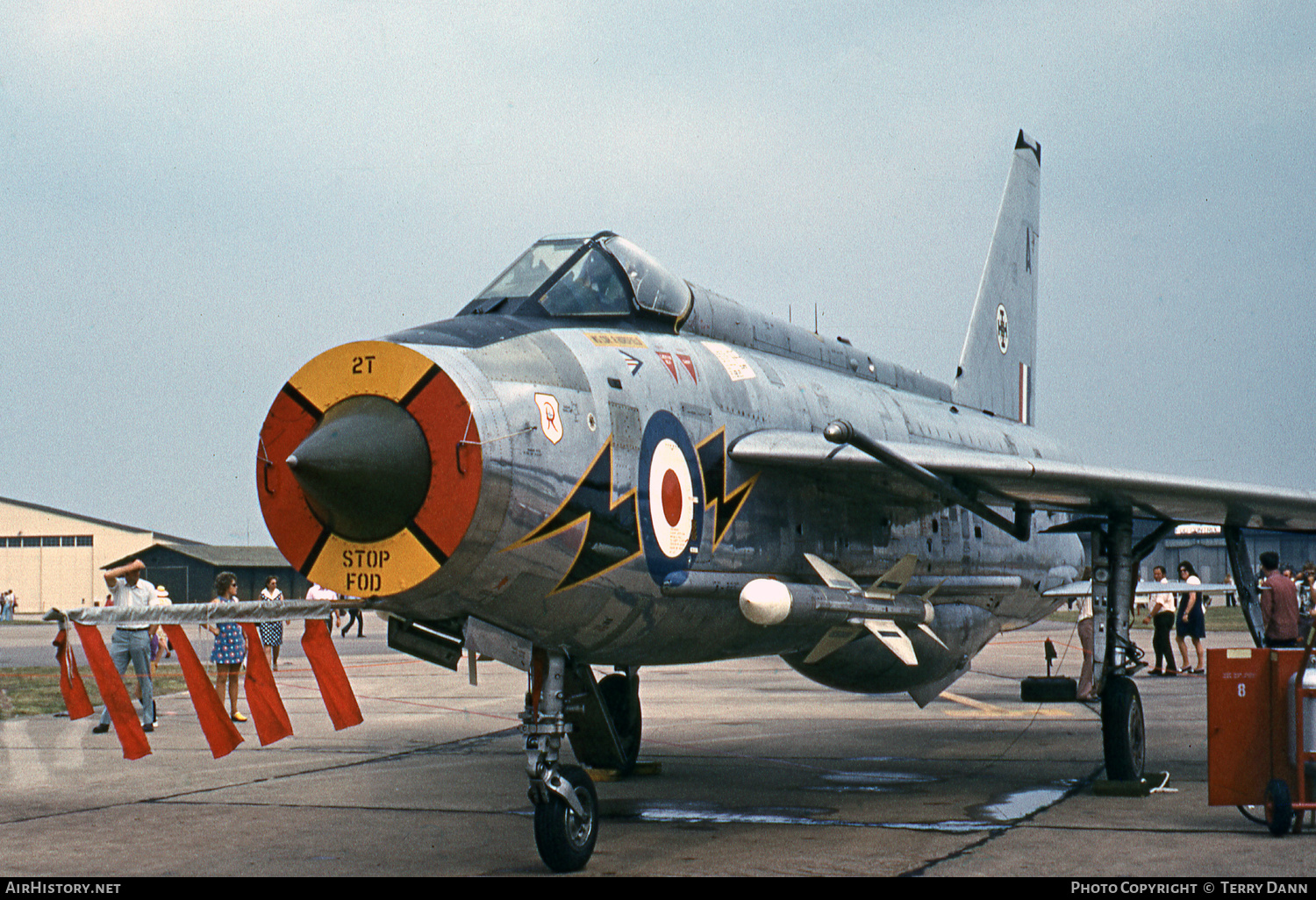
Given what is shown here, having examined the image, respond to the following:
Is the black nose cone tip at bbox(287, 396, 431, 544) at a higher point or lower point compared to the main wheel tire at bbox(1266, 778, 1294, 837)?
higher

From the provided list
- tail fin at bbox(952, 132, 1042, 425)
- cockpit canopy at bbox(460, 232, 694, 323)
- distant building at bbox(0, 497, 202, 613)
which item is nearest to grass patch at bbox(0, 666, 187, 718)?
cockpit canopy at bbox(460, 232, 694, 323)

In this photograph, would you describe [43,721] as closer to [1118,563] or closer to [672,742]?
[672,742]

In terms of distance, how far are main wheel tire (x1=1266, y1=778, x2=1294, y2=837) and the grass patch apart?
10.7m

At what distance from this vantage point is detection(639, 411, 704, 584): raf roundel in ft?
24.9

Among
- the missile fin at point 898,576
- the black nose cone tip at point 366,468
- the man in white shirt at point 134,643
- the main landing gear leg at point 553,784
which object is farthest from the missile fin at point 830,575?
the man in white shirt at point 134,643

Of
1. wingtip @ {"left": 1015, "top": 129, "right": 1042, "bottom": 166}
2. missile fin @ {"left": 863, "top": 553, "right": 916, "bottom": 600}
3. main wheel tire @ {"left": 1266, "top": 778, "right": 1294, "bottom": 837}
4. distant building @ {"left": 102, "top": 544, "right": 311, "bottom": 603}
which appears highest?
wingtip @ {"left": 1015, "top": 129, "right": 1042, "bottom": 166}

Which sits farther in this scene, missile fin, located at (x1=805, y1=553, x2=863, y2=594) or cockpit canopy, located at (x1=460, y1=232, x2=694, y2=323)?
missile fin, located at (x1=805, y1=553, x2=863, y2=594)

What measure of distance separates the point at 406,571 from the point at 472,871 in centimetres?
178

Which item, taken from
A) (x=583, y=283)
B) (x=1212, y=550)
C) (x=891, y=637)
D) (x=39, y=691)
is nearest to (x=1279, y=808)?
(x=891, y=637)

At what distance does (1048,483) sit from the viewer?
31.1ft

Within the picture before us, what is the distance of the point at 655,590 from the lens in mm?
7695

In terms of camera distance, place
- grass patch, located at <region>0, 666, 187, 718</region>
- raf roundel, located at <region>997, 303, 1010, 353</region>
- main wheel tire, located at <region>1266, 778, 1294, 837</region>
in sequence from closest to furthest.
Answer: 1. main wheel tire, located at <region>1266, 778, 1294, 837</region>
2. grass patch, located at <region>0, 666, 187, 718</region>
3. raf roundel, located at <region>997, 303, 1010, 353</region>

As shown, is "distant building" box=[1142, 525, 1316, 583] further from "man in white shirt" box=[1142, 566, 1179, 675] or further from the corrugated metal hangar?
"man in white shirt" box=[1142, 566, 1179, 675]
